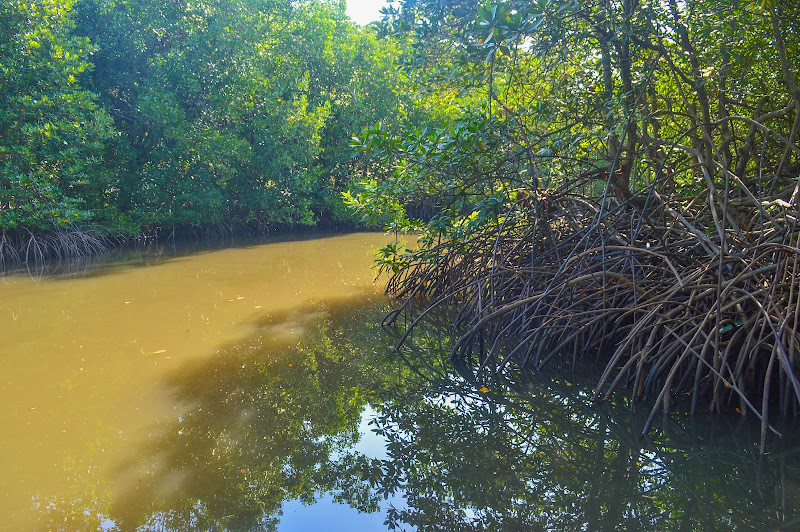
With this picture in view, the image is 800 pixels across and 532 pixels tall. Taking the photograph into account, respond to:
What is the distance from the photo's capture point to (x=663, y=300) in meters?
2.95

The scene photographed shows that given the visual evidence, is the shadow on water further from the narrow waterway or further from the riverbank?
the riverbank

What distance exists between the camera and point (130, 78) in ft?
41.8

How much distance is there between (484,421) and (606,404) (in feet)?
2.27

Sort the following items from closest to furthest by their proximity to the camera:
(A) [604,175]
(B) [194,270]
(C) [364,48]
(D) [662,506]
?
(D) [662,506] → (A) [604,175] → (B) [194,270] → (C) [364,48]

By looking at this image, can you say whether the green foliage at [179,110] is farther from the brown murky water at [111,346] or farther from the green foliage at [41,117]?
the brown murky water at [111,346]

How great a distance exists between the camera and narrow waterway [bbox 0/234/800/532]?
208cm

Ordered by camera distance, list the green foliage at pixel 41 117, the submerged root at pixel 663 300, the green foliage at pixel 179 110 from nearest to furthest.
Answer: the submerged root at pixel 663 300
the green foliage at pixel 41 117
the green foliage at pixel 179 110


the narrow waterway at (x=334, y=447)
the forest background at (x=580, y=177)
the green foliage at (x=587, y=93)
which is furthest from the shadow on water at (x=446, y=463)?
the green foliage at (x=587, y=93)

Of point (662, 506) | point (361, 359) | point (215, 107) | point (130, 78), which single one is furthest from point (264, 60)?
point (662, 506)

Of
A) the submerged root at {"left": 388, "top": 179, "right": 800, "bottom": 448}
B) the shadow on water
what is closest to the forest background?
the submerged root at {"left": 388, "top": 179, "right": 800, "bottom": 448}

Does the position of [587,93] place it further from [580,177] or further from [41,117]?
[41,117]

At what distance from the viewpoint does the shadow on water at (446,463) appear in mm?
2051

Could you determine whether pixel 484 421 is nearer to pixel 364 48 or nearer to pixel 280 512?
pixel 280 512

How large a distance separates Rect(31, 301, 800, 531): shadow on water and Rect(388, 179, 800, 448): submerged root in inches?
8.9
